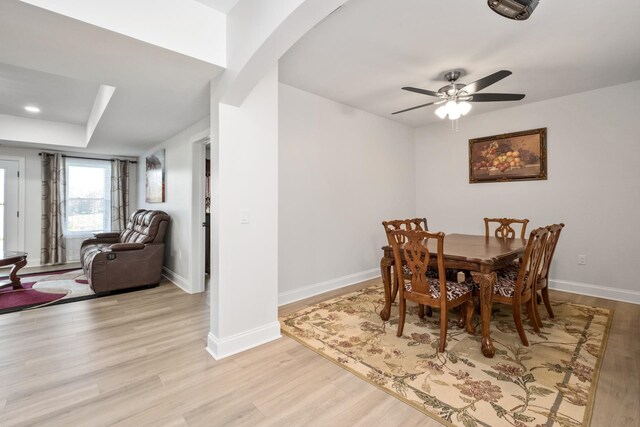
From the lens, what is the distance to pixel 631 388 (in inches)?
71.0

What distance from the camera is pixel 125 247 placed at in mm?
3936

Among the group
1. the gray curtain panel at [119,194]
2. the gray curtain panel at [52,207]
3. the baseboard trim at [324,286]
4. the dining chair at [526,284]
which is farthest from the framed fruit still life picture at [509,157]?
the gray curtain panel at [52,207]

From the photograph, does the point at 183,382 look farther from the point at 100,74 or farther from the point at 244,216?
the point at 100,74

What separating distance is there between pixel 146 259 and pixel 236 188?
2642 millimetres

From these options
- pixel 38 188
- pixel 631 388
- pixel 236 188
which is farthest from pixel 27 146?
pixel 631 388

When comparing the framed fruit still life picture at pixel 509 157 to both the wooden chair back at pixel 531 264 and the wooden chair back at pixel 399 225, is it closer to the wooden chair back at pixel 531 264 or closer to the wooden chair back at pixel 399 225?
the wooden chair back at pixel 399 225

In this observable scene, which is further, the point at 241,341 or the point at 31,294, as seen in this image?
the point at 31,294

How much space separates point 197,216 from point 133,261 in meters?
1.08

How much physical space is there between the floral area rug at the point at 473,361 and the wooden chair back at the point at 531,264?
425mm

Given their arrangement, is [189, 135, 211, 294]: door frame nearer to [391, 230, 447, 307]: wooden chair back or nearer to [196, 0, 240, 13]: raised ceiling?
[196, 0, 240, 13]: raised ceiling

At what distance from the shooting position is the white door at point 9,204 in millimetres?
5293

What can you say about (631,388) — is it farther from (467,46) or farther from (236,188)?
(236,188)

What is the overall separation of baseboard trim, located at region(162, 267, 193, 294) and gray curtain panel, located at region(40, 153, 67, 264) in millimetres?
2699

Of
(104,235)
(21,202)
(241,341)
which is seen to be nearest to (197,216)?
(241,341)
